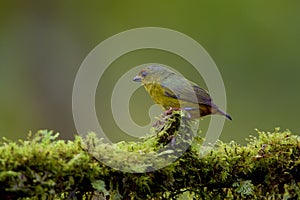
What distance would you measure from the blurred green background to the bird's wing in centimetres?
345

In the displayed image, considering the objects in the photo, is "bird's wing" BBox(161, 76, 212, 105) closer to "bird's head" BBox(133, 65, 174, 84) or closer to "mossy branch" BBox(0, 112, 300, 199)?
"bird's head" BBox(133, 65, 174, 84)

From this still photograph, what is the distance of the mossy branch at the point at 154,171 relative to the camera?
1160 mm

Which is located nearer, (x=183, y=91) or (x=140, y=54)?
(x=183, y=91)

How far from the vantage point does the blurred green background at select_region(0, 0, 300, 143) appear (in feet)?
19.2

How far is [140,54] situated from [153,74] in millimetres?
4172

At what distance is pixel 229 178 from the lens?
4.66ft

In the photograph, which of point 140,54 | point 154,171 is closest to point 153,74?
point 154,171

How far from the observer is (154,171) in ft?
4.33

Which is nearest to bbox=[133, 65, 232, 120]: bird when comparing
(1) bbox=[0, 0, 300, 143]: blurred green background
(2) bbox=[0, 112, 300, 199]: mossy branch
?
(2) bbox=[0, 112, 300, 199]: mossy branch

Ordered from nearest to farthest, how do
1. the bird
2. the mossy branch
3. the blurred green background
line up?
1. the mossy branch
2. the bird
3. the blurred green background

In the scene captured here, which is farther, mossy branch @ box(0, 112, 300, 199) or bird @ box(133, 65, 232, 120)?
bird @ box(133, 65, 232, 120)

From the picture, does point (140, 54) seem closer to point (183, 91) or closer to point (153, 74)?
point (153, 74)

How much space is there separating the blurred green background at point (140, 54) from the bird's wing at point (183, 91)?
3.45 metres

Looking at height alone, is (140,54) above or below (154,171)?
above
